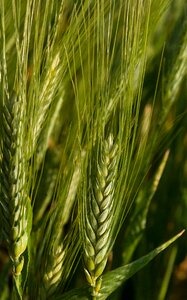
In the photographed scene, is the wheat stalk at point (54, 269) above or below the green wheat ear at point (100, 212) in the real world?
below

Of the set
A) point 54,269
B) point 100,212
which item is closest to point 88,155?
point 100,212

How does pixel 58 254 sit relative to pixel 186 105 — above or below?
below

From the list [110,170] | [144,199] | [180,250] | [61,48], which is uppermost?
[61,48]

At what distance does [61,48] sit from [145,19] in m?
0.17

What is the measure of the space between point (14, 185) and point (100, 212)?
0.13m

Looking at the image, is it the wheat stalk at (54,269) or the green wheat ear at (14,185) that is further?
the wheat stalk at (54,269)

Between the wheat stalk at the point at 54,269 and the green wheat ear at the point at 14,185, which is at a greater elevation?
the green wheat ear at the point at 14,185

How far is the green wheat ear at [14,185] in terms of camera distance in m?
0.95

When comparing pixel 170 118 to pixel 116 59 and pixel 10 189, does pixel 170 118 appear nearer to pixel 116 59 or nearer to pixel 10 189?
pixel 116 59

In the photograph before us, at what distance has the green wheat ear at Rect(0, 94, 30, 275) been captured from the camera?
0.95 metres

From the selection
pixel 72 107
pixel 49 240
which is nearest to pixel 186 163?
pixel 72 107

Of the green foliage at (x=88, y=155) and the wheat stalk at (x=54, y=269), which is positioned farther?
the wheat stalk at (x=54, y=269)

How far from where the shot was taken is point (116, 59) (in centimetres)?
126

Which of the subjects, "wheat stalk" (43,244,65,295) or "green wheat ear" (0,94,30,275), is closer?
"green wheat ear" (0,94,30,275)
